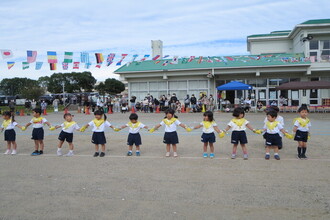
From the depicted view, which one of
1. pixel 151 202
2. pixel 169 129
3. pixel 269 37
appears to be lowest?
pixel 151 202

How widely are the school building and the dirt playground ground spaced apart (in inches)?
671

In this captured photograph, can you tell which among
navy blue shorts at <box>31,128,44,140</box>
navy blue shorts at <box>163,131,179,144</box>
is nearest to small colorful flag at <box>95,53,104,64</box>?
navy blue shorts at <box>31,128,44,140</box>

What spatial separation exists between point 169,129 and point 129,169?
1.86m

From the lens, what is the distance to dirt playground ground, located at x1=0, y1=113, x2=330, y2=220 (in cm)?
427

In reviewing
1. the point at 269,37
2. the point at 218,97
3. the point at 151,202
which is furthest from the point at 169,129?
the point at 269,37

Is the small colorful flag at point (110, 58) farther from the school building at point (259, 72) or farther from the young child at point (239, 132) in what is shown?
the young child at point (239, 132)

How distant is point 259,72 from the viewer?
24.6 meters

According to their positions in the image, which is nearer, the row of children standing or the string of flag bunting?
the row of children standing

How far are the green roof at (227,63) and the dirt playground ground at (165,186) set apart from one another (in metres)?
17.1

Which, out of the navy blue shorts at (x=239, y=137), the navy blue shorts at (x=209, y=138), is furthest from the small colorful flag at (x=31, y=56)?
the navy blue shorts at (x=239, y=137)

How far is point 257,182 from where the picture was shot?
18.1ft

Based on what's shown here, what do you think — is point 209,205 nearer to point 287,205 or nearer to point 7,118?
point 287,205

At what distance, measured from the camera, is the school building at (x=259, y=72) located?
79.2ft

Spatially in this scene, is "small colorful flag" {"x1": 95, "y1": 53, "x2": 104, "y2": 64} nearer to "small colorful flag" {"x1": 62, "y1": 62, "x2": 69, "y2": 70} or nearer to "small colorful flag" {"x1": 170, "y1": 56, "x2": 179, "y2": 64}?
"small colorful flag" {"x1": 62, "y1": 62, "x2": 69, "y2": 70}
